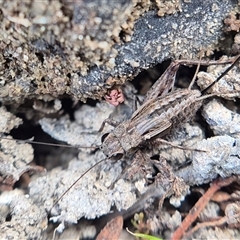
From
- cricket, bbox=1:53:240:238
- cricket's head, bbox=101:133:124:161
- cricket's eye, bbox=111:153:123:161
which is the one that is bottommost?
cricket's eye, bbox=111:153:123:161

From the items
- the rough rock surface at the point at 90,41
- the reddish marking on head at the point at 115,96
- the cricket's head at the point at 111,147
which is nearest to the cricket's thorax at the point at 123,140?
the cricket's head at the point at 111,147

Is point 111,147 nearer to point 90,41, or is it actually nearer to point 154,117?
point 154,117

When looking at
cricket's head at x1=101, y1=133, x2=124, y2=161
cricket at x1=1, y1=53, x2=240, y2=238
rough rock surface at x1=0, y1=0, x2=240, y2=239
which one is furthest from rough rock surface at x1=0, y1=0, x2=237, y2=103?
cricket's head at x1=101, y1=133, x2=124, y2=161

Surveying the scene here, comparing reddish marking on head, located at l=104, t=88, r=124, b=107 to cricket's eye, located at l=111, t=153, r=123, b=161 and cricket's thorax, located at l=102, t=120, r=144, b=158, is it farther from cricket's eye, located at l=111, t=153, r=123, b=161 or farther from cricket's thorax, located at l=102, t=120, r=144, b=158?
cricket's eye, located at l=111, t=153, r=123, b=161

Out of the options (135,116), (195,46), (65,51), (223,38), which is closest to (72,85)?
(65,51)

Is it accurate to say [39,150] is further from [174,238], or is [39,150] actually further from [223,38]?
[223,38]

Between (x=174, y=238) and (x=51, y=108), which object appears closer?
(x=174, y=238)

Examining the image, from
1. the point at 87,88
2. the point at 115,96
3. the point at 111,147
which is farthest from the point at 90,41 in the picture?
the point at 111,147
